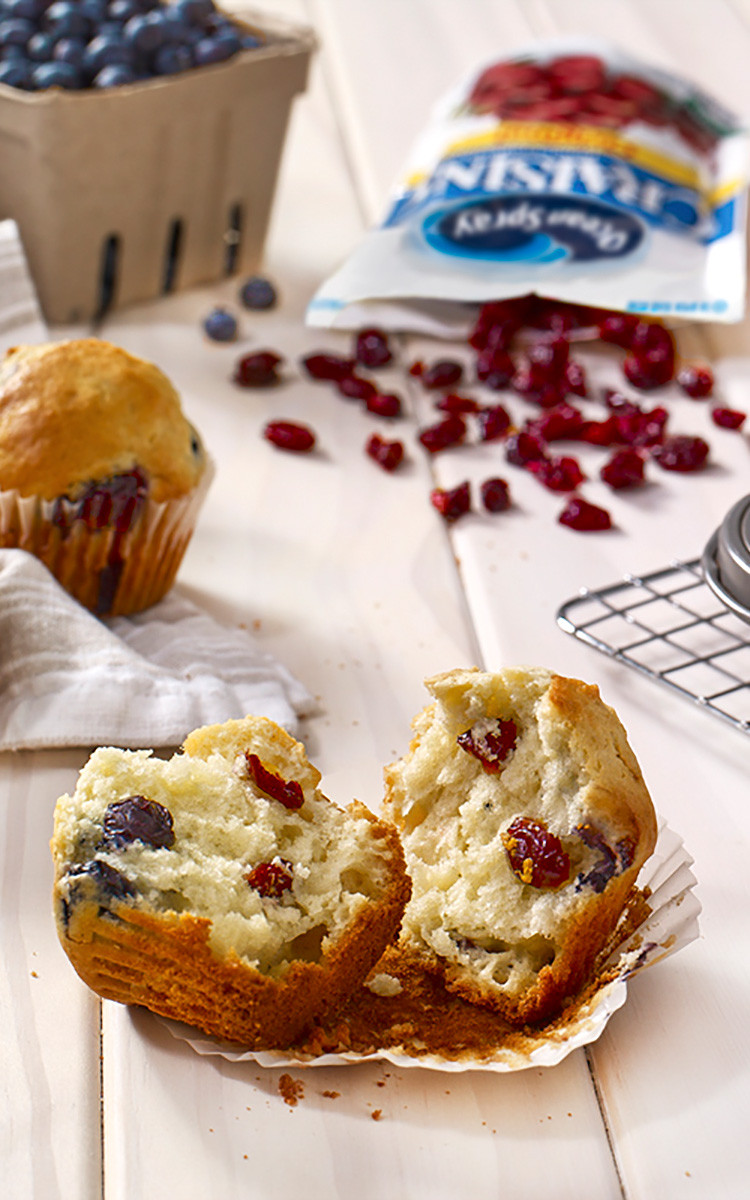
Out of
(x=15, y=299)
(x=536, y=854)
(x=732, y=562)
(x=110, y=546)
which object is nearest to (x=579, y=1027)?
(x=536, y=854)

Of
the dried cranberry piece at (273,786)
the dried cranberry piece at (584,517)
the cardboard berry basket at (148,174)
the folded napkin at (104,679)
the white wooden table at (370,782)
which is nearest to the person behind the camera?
the white wooden table at (370,782)

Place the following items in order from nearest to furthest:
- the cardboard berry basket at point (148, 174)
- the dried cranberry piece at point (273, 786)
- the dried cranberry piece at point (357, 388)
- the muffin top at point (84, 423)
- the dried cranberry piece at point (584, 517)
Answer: the dried cranberry piece at point (273, 786) → the muffin top at point (84, 423) → the dried cranberry piece at point (584, 517) → the cardboard berry basket at point (148, 174) → the dried cranberry piece at point (357, 388)

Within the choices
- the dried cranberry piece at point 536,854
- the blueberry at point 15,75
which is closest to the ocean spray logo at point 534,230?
the blueberry at point 15,75

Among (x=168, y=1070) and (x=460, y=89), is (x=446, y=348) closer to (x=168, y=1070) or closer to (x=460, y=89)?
(x=460, y=89)

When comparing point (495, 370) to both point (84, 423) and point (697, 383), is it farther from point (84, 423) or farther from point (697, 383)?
point (84, 423)

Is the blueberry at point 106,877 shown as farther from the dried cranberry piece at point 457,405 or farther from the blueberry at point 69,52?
the blueberry at point 69,52

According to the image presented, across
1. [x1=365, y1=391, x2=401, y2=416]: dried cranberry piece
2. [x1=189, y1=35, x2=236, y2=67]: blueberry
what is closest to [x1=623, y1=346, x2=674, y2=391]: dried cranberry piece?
[x1=365, y1=391, x2=401, y2=416]: dried cranberry piece

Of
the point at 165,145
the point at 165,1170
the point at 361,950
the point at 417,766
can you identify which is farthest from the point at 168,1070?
the point at 165,145
